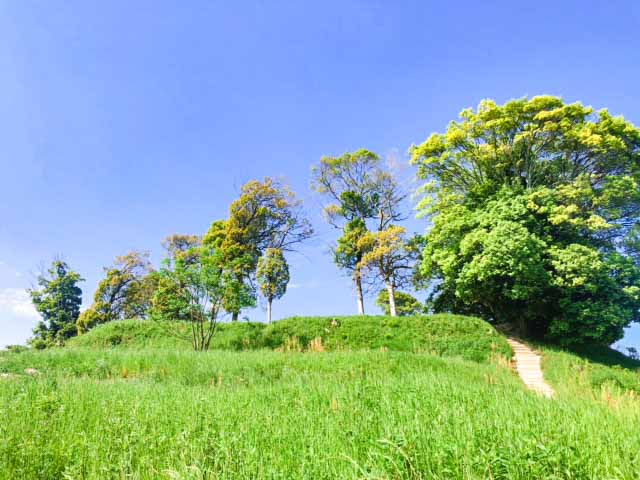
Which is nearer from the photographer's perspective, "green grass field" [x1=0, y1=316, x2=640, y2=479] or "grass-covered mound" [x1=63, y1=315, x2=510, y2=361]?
"green grass field" [x1=0, y1=316, x2=640, y2=479]

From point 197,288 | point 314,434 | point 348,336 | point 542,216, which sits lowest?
point 314,434

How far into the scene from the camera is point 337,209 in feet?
86.3

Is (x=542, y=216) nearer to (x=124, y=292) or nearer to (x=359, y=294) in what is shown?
(x=359, y=294)

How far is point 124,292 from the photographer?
29.1 meters

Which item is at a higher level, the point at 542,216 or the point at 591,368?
the point at 542,216

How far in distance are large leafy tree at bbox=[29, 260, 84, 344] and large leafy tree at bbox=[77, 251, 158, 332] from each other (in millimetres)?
2122

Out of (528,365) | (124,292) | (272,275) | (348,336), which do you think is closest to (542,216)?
(528,365)

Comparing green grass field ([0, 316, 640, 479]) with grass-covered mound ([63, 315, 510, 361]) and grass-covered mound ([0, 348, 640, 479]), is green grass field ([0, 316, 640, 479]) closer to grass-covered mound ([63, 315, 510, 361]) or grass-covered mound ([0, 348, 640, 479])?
grass-covered mound ([0, 348, 640, 479])

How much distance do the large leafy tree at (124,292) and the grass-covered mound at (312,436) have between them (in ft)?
82.5

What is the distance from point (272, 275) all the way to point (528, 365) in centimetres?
1629

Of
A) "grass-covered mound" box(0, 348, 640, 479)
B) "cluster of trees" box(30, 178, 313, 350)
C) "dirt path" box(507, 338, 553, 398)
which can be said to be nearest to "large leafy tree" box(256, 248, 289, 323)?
"cluster of trees" box(30, 178, 313, 350)

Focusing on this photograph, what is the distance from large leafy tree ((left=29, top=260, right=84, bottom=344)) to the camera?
2727 centimetres

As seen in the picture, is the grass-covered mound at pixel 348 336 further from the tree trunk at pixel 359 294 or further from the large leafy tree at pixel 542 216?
the tree trunk at pixel 359 294

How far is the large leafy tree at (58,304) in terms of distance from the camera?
27.3 metres
